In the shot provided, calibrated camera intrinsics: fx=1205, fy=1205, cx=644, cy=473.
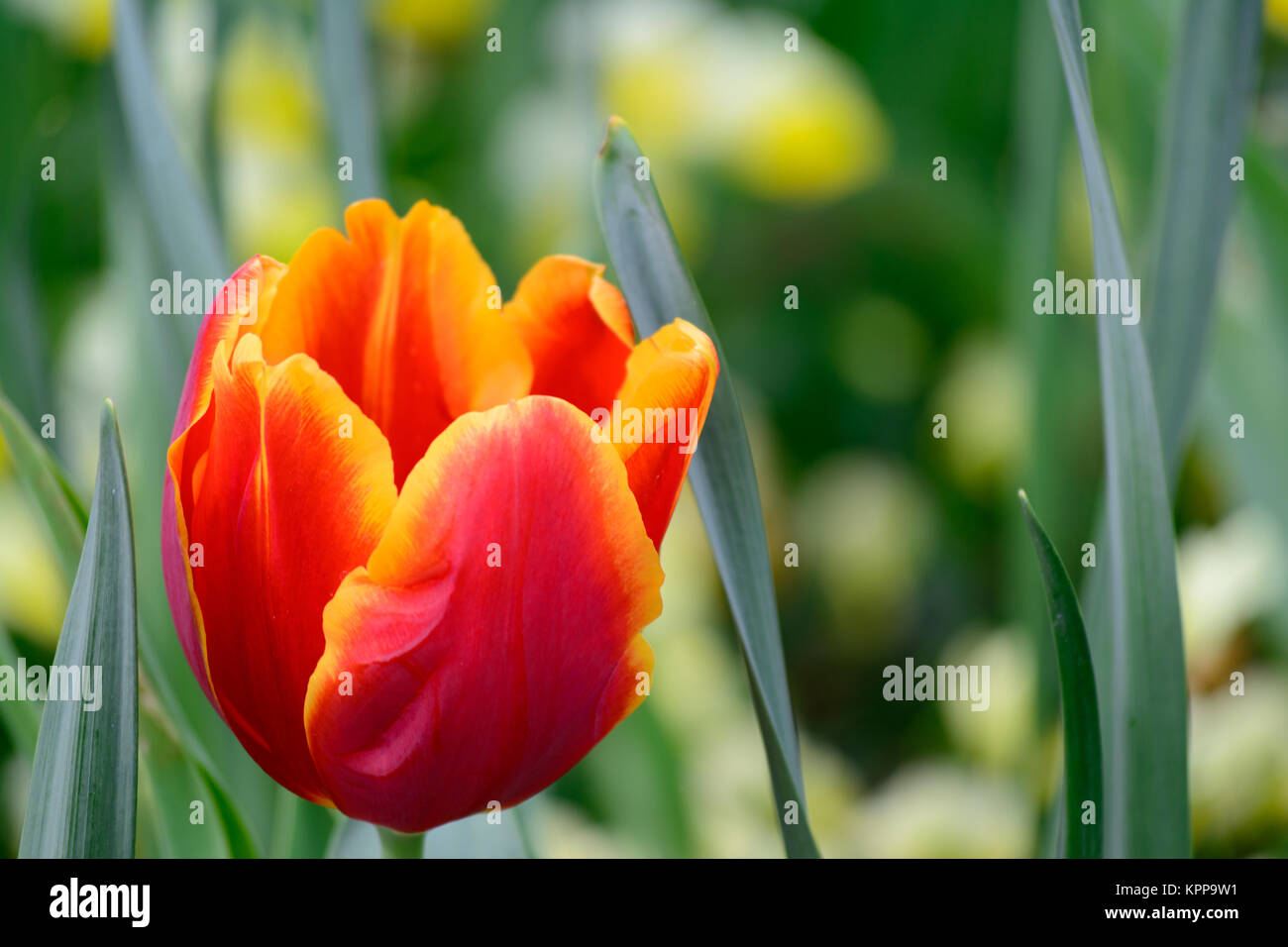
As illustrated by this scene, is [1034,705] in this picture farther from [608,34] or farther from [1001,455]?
[608,34]

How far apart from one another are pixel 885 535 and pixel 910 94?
0.32 metres

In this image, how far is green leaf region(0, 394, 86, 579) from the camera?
8.3 inches

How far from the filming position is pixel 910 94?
31.0 inches

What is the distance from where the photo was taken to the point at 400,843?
0.21m

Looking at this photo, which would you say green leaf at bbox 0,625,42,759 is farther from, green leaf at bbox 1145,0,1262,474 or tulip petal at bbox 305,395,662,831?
green leaf at bbox 1145,0,1262,474

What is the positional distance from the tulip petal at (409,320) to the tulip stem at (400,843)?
0.25ft

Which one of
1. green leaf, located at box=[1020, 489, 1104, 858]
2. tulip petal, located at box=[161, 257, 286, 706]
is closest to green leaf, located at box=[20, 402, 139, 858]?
tulip petal, located at box=[161, 257, 286, 706]

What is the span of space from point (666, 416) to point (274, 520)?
0.06 meters

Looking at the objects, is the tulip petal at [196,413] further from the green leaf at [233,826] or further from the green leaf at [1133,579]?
the green leaf at [1133,579]

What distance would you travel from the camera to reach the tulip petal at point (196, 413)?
181 millimetres

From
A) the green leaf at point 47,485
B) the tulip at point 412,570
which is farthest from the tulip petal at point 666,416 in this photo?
the green leaf at point 47,485

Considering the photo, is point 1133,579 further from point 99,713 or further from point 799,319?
point 799,319

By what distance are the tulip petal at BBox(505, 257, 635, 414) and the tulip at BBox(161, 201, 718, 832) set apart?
0.07 ft
